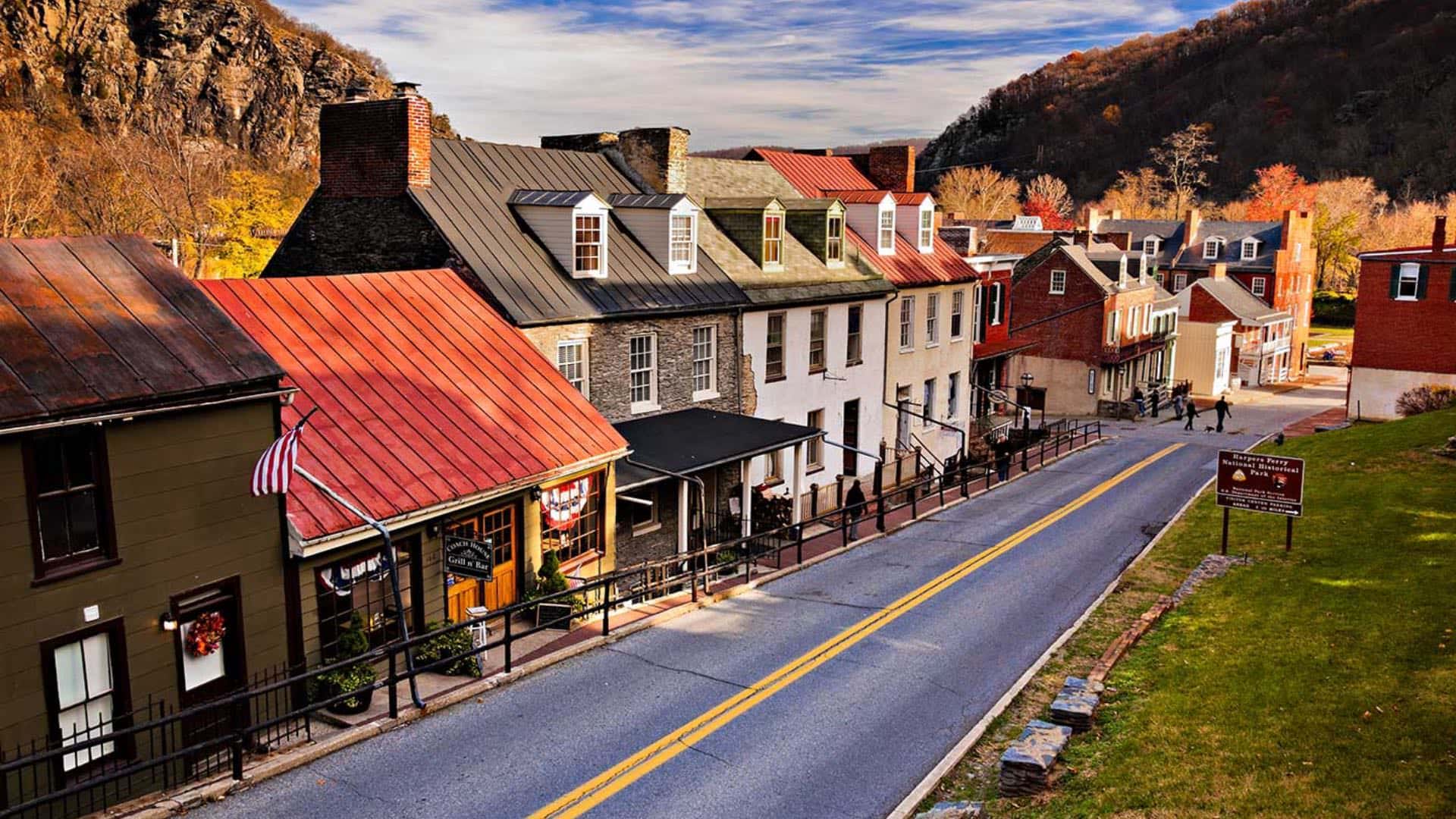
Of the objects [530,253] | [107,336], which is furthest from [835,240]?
[107,336]

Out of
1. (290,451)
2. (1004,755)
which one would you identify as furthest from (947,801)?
(290,451)

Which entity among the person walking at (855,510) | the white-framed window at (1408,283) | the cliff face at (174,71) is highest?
the cliff face at (174,71)

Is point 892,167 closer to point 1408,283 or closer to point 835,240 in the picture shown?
point 835,240

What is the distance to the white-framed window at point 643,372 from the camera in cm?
2467

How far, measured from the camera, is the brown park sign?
824 inches

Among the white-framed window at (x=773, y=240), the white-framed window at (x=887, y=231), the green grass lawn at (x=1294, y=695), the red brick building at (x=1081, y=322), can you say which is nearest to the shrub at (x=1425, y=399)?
the red brick building at (x=1081, y=322)

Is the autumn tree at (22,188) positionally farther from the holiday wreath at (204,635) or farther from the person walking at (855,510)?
the holiday wreath at (204,635)

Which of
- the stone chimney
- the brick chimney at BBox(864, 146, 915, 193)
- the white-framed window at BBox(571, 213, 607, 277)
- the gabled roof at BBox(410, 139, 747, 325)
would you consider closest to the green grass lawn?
the gabled roof at BBox(410, 139, 747, 325)

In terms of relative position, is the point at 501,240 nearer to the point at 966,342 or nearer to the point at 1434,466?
the point at 966,342

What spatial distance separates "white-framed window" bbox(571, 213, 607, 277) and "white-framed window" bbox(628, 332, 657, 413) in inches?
74.9

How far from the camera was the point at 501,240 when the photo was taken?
23641 mm

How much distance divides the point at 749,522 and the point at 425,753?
15.3 m

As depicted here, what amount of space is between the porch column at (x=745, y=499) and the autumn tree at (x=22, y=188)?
4776 cm

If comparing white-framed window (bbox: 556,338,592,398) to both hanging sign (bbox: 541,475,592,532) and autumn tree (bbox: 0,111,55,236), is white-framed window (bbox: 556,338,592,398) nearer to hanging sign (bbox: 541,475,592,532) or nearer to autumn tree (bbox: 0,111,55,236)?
hanging sign (bbox: 541,475,592,532)
